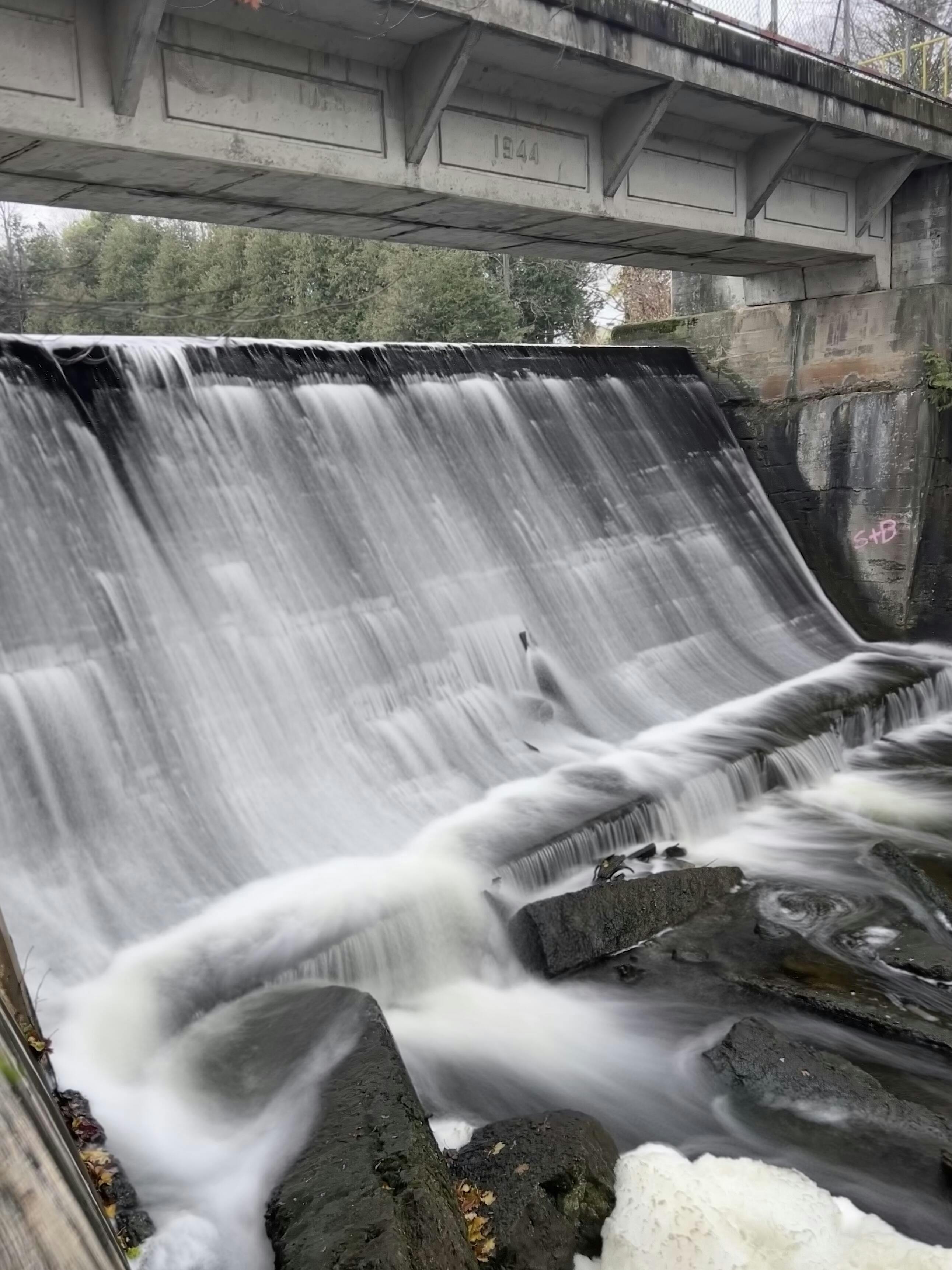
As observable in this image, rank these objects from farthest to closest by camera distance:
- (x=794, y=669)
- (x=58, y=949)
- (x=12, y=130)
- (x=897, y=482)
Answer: (x=897, y=482) < (x=794, y=669) < (x=12, y=130) < (x=58, y=949)

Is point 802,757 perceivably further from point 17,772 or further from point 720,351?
point 720,351

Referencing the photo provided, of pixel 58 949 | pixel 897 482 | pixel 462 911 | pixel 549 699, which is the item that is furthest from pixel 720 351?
pixel 58 949

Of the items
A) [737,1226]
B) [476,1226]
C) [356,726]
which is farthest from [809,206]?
[476,1226]

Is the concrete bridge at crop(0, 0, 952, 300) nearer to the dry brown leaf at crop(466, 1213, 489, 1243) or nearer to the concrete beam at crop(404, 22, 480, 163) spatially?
the concrete beam at crop(404, 22, 480, 163)

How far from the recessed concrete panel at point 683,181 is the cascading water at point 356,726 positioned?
2082 mm

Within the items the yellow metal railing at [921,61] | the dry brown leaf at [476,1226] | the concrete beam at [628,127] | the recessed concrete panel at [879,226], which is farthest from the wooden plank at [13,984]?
the recessed concrete panel at [879,226]

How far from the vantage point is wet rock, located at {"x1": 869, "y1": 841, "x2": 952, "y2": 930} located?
6.33 m

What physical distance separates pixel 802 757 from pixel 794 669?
8.22 feet

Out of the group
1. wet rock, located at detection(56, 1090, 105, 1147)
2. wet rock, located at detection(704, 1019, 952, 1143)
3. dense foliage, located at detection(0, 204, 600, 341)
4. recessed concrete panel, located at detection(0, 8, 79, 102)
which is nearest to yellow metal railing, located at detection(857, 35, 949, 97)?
recessed concrete panel, located at detection(0, 8, 79, 102)

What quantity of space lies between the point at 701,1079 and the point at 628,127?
Answer: 22.6 feet

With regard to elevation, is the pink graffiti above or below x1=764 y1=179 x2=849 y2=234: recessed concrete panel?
below

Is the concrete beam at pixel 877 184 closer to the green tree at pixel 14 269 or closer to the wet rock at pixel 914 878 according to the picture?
the wet rock at pixel 914 878

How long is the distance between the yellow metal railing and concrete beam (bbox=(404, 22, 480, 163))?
5684mm

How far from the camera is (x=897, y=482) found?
38.9 feet
